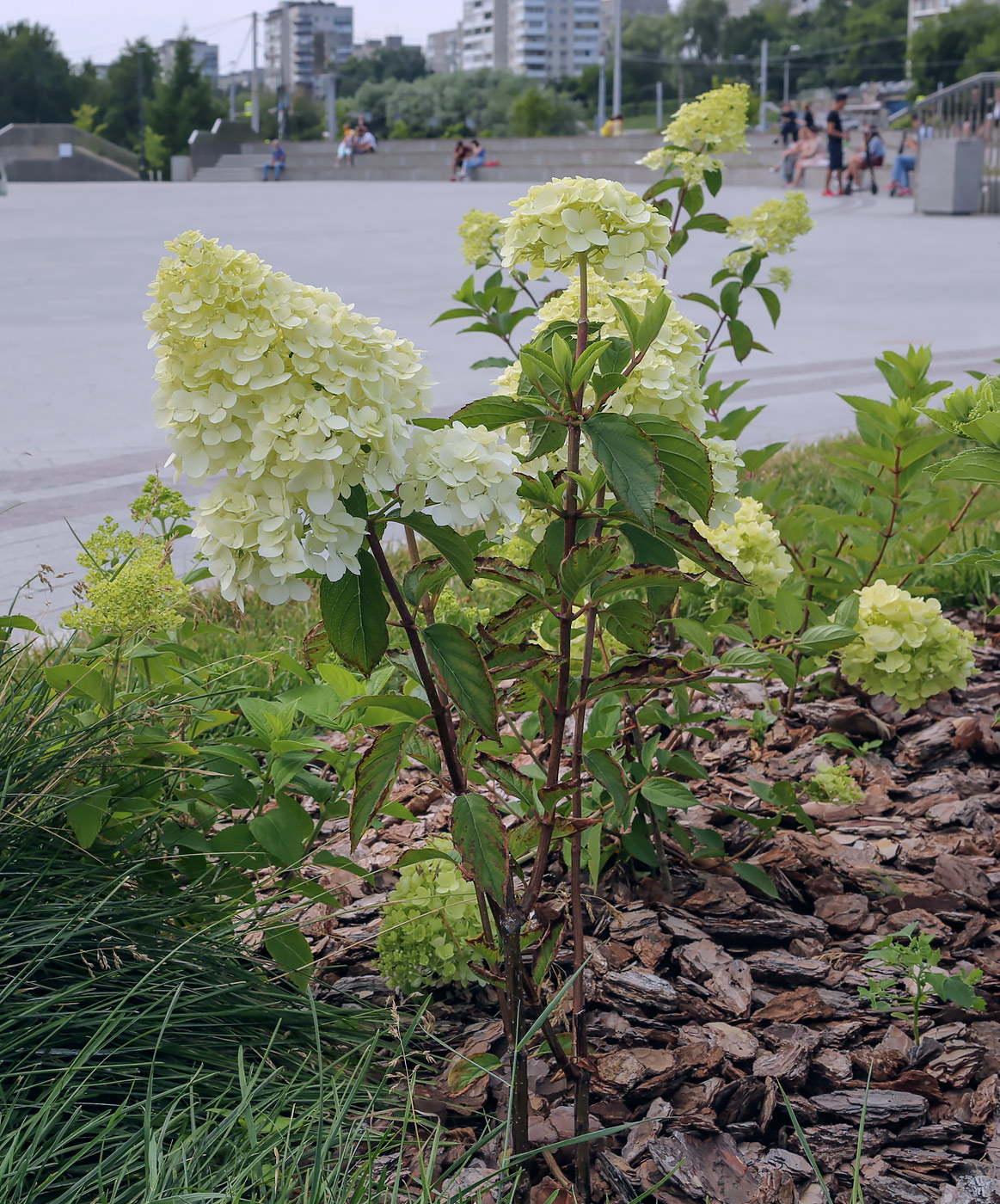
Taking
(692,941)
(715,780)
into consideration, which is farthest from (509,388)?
(715,780)

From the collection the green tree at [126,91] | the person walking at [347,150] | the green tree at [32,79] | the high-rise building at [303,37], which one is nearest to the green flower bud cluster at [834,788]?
the person walking at [347,150]

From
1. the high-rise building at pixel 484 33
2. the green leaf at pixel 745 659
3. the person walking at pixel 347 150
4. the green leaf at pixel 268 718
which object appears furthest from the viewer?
the high-rise building at pixel 484 33

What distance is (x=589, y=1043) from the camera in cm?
182

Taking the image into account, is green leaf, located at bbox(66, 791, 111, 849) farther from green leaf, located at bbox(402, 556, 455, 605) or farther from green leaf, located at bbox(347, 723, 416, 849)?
green leaf, located at bbox(402, 556, 455, 605)

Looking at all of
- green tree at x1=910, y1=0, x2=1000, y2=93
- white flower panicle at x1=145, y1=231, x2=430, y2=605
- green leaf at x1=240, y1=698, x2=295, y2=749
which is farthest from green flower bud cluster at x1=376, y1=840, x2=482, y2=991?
green tree at x1=910, y1=0, x2=1000, y2=93

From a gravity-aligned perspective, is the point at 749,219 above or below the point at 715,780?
above

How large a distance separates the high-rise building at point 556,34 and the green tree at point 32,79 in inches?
4175

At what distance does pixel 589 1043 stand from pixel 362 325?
3.96 feet

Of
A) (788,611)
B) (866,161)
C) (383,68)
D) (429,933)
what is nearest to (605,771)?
(429,933)

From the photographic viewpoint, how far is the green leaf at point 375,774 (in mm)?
1422

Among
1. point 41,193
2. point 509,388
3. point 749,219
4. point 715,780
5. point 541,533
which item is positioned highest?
point 41,193

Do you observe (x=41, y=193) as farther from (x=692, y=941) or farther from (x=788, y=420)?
(x=692, y=941)

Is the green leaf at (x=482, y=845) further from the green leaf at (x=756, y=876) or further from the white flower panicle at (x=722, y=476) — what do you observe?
the green leaf at (x=756, y=876)

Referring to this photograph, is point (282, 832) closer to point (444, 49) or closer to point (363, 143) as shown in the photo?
point (363, 143)
